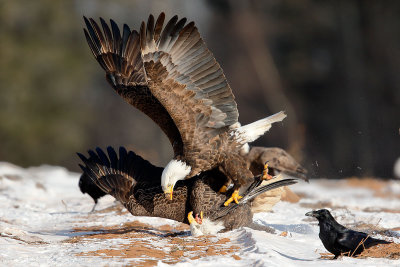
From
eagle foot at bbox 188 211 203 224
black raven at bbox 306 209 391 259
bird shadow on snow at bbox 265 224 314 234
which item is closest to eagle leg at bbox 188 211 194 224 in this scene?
eagle foot at bbox 188 211 203 224

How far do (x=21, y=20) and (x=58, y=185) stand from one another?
17.3 m

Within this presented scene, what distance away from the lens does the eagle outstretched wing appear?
784 centimetres

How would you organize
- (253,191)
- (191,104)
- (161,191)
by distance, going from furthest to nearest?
1. (191,104)
2. (161,191)
3. (253,191)

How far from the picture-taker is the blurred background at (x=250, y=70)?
2817 centimetres

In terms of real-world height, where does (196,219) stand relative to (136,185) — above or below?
below

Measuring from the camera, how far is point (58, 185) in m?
13.8

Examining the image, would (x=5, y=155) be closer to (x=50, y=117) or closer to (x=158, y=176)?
(x=50, y=117)

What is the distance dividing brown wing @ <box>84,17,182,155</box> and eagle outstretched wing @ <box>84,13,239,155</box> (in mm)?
16

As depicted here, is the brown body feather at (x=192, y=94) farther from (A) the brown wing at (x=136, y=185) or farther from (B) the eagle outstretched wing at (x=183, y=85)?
(A) the brown wing at (x=136, y=185)

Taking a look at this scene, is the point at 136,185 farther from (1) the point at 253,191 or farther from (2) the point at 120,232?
(1) the point at 253,191

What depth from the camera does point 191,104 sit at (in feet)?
26.4

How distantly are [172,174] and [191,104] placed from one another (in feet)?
2.65

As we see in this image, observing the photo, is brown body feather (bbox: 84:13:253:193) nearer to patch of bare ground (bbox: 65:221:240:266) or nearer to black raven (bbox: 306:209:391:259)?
patch of bare ground (bbox: 65:221:240:266)

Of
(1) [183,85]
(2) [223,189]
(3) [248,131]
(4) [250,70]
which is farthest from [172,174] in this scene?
(4) [250,70]
